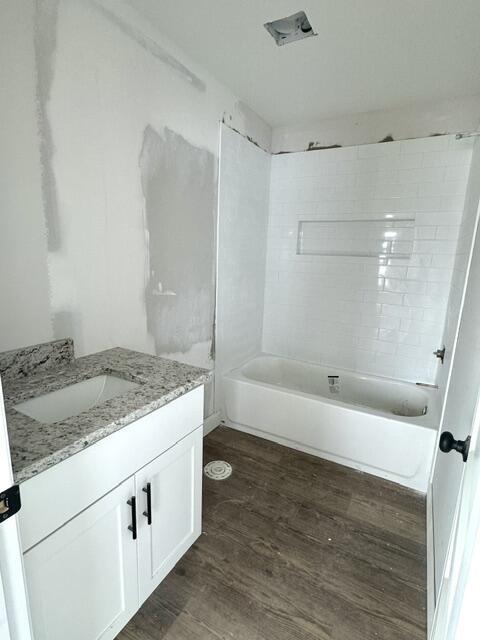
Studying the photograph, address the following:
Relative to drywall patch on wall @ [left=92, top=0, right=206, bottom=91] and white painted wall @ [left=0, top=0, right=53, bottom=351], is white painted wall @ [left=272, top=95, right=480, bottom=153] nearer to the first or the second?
drywall patch on wall @ [left=92, top=0, right=206, bottom=91]

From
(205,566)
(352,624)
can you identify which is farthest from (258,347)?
(352,624)

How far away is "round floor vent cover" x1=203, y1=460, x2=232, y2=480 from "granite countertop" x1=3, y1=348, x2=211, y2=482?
3.30ft

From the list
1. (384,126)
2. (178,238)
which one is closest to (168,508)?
(178,238)

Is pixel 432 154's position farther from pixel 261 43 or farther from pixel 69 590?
pixel 69 590

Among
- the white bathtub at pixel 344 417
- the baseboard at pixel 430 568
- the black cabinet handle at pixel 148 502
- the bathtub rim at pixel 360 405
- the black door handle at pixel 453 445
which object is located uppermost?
the black door handle at pixel 453 445

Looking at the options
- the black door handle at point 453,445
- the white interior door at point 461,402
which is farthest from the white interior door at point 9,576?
the white interior door at point 461,402

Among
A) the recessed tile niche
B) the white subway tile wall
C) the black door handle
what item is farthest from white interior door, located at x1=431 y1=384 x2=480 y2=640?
the recessed tile niche

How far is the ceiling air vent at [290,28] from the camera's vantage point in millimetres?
1573

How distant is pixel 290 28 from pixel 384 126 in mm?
1205

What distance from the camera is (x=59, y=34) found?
125 centimetres

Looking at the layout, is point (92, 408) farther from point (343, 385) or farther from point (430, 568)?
point (343, 385)

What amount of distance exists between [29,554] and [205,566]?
92 cm

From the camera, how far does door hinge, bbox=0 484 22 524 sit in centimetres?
54

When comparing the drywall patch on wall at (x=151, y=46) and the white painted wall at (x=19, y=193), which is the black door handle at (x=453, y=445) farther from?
the drywall patch on wall at (x=151, y=46)
